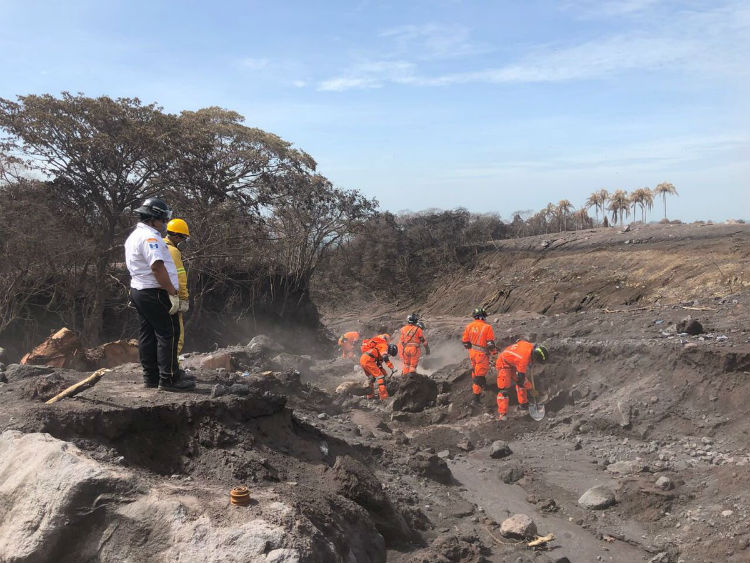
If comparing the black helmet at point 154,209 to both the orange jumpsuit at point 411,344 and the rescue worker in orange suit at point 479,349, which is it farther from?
the orange jumpsuit at point 411,344

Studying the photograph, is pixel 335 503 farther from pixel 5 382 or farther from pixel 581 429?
pixel 581 429

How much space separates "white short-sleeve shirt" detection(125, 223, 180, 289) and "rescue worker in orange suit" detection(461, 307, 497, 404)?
6208 mm

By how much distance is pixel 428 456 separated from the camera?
6852 millimetres

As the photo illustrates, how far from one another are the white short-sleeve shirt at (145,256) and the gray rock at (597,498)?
5035mm

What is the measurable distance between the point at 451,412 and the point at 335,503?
21.0 ft

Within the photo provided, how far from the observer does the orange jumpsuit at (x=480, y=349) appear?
9969 mm

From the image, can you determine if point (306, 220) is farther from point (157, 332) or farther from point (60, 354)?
point (157, 332)

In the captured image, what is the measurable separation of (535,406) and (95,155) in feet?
42.2

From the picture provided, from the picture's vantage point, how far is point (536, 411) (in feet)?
31.3

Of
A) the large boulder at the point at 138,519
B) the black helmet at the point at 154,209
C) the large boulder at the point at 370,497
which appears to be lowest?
the large boulder at the point at 370,497

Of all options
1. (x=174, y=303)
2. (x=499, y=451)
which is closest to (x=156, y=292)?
(x=174, y=303)

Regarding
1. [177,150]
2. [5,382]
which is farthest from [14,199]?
[5,382]

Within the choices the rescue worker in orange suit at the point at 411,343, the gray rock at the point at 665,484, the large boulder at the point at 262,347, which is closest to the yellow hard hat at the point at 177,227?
the gray rock at the point at 665,484

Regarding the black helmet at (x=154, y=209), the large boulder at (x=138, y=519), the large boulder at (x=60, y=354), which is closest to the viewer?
Result: the large boulder at (x=138, y=519)
